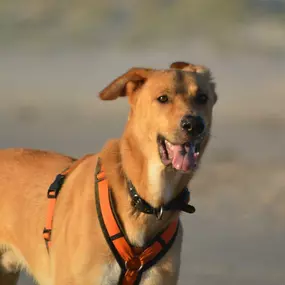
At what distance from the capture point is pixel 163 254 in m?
5.98

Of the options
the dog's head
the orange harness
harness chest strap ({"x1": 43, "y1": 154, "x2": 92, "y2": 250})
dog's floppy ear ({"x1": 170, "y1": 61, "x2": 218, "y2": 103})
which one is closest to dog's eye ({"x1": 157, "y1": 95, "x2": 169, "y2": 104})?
the dog's head

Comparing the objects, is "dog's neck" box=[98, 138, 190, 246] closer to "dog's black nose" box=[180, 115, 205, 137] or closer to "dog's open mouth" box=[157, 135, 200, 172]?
"dog's open mouth" box=[157, 135, 200, 172]

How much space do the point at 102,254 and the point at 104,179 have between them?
51 centimetres

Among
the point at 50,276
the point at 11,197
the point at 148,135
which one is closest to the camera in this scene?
the point at 148,135

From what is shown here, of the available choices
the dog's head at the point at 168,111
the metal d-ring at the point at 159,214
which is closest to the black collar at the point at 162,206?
the metal d-ring at the point at 159,214

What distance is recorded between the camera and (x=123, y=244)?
5840 mm

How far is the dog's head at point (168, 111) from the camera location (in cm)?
569

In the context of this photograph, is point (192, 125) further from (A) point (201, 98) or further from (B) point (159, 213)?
(B) point (159, 213)

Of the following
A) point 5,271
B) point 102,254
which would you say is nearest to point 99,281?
point 102,254

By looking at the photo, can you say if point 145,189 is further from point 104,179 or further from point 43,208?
point 43,208

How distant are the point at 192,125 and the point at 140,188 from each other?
609 mm

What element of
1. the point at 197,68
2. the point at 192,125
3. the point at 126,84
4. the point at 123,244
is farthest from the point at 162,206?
the point at 197,68

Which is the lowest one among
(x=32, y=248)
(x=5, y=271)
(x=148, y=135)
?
(x=5, y=271)

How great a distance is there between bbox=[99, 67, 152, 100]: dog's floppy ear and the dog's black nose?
1.87 feet
